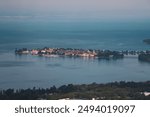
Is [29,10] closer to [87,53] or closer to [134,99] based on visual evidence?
[87,53]

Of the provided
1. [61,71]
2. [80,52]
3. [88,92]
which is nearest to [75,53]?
[80,52]

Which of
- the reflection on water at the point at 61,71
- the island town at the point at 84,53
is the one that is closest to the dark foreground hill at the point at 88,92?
the reflection on water at the point at 61,71

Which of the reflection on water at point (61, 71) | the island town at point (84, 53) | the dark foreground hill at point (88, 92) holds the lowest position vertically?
the dark foreground hill at point (88, 92)

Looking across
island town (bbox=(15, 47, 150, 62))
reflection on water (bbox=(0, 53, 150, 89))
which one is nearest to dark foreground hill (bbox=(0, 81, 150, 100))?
reflection on water (bbox=(0, 53, 150, 89))

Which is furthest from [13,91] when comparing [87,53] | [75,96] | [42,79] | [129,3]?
[129,3]

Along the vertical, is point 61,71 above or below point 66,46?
below

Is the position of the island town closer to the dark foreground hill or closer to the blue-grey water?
the blue-grey water

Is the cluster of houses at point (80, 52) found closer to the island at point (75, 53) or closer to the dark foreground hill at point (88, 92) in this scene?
the island at point (75, 53)

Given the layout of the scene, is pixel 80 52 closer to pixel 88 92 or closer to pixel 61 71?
pixel 61 71
